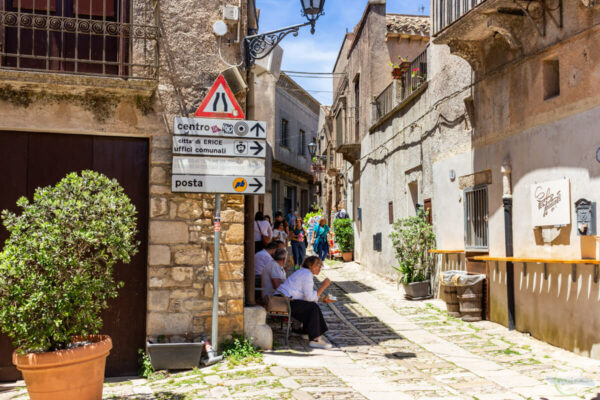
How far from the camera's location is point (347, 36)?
22.6 meters

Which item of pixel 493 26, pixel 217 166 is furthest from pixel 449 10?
pixel 217 166

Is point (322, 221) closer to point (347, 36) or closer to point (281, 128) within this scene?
point (347, 36)

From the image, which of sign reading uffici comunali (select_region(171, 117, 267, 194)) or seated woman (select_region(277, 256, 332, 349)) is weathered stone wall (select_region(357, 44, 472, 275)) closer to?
seated woman (select_region(277, 256, 332, 349))

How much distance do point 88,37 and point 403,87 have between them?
8730 mm

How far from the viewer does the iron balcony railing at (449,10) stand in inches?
341

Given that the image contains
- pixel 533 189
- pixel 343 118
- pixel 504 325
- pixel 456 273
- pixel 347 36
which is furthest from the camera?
pixel 347 36

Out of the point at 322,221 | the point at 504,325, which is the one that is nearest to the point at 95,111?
the point at 504,325

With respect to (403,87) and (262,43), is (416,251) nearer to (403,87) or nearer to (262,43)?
(403,87)

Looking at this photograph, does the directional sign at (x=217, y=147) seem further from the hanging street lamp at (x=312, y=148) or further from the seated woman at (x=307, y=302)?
the hanging street lamp at (x=312, y=148)

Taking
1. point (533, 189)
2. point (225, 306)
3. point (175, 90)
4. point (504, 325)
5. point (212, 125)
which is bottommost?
point (504, 325)

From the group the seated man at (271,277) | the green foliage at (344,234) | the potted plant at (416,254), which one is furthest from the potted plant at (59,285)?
the green foliage at (344,234)

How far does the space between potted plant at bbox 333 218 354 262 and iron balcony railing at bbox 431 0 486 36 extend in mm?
10189

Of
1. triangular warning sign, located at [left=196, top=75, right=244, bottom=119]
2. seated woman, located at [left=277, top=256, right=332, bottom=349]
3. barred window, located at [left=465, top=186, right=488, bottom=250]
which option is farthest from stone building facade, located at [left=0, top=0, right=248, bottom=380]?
barred window, located at [left=465, top=186, right=488, bottom=250]

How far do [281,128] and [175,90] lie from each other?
2128 cm
